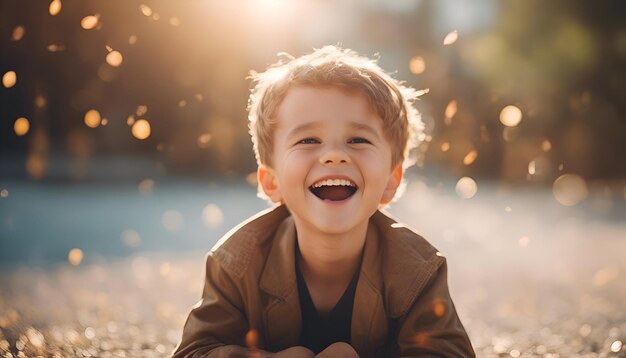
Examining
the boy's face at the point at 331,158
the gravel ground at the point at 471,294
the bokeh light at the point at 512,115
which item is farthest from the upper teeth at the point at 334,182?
the bokeh light at the point at 512,115

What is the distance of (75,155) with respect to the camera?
44.5 feet

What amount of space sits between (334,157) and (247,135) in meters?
10.1

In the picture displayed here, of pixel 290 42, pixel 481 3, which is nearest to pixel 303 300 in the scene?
pixel 290 42

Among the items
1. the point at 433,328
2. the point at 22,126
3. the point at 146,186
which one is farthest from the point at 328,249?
the point at 146,186

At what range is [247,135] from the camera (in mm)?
12195

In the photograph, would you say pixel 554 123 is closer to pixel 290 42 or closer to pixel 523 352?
pixel 290 42

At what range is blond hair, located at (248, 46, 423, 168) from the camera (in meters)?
2.31

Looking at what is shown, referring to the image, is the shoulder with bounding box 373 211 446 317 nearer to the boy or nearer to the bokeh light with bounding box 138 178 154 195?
the boy

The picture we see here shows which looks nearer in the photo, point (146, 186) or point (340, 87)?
point (340, 87)

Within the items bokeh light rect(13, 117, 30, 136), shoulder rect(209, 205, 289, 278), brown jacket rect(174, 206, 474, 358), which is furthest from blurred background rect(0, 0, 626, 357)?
brown jacket rect(174, 206, 474, 358)

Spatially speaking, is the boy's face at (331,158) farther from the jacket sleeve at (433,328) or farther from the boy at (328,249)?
the jacket sleeve at (433,328)

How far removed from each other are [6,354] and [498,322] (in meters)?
2.24

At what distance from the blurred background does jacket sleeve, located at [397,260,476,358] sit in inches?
96.5

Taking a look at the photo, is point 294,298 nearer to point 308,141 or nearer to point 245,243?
point 245,243
